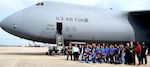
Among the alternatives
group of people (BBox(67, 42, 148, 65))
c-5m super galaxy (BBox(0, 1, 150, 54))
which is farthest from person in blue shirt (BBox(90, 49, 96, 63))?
c-5m super galaxy (BBox(0, 1, 150, 54))

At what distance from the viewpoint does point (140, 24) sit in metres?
27.2

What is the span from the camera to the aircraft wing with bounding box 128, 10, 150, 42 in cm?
2695

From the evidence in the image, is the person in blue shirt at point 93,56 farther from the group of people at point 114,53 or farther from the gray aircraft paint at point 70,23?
the gray aircraft paint at point 70,23

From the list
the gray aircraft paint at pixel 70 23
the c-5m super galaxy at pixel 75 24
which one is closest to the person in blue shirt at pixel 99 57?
the c-5m super galaxy at pixel 75 24

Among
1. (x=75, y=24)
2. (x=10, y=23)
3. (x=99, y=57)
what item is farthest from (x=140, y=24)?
(x=10, y=23)

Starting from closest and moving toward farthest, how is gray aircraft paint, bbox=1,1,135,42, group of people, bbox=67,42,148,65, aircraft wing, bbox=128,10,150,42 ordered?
group of people, bbox=67,42,148,65, gray aircraft paint, bbox=1,1,135,42, aircraft wing, bbox=128,10,150,42

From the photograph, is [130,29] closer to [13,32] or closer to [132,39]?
[132,39]

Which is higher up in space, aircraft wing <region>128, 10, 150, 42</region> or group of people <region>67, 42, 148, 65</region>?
aircraft wing <region>128, 10, 150, 42</region>

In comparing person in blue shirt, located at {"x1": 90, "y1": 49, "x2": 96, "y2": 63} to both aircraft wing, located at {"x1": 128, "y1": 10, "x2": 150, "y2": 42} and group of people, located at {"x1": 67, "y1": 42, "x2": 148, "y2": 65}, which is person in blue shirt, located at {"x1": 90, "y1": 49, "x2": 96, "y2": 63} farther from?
aircraft wing, located at {"x1": 128, "y1": 10, "x2": 150, "y2": 42}

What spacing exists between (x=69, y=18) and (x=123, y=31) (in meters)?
Answer: 5.39

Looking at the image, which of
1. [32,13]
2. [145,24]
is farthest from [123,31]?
[32,13]

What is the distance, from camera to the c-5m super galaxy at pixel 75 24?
22547 millimetres

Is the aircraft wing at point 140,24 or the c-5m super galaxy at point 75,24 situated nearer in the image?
the c-5m super galaxy at point 75,24

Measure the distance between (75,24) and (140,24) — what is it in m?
6.64
